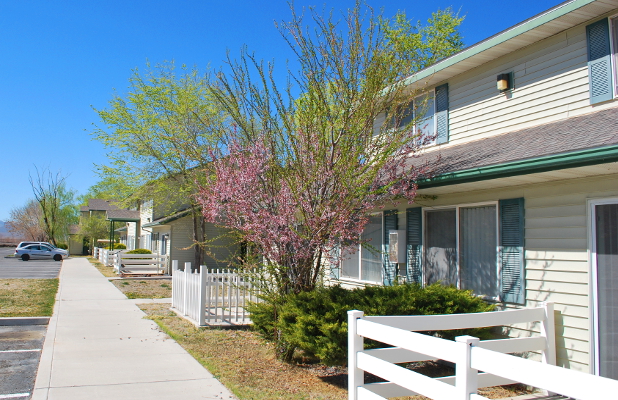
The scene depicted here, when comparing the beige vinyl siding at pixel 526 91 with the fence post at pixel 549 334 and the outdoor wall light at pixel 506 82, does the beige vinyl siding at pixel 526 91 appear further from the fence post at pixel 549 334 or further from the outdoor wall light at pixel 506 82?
the fence post at pixel 549 334

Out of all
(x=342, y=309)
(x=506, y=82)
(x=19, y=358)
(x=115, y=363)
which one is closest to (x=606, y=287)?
(x=342, y=309)

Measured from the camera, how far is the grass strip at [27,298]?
39.7ft

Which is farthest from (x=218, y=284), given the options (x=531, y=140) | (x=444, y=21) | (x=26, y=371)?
(x=444, y=21)

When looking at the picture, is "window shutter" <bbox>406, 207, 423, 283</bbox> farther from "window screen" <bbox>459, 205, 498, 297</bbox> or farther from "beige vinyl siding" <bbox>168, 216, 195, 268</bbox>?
"beige vinyl siding" <bbox>168, 216, 195, 268</bbox>

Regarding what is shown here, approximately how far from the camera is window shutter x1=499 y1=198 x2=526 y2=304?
6977 millimetres

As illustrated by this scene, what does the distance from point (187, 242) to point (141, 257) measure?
243cm

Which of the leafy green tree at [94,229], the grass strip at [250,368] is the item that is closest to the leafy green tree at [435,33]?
the grass strip at [250,368]

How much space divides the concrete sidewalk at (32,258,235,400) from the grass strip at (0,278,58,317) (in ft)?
2.40

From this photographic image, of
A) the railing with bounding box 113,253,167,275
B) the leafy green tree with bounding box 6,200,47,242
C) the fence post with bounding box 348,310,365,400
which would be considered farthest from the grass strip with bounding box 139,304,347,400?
→ the leafy green tree with bounding box 6,200,47,242

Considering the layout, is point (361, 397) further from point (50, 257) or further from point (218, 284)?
point (50, 257)

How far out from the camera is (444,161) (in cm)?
834

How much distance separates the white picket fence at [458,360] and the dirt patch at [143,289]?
42.0ft

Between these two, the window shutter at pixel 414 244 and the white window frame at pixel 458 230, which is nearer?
the white window frame at pixel 458 230

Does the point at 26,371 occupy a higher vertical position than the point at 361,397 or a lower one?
lower
